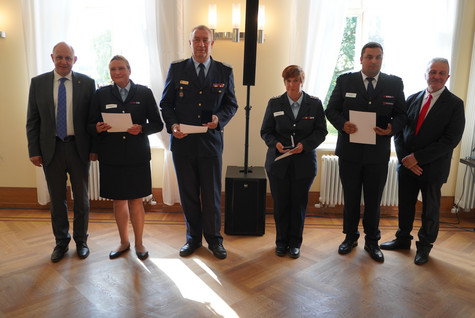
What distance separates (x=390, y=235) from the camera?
3.77 metres

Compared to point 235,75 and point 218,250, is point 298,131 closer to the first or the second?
point 218,250

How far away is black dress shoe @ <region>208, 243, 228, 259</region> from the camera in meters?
3.14

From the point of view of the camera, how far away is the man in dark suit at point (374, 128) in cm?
292

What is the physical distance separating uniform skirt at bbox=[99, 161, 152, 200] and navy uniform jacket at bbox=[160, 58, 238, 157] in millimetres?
346

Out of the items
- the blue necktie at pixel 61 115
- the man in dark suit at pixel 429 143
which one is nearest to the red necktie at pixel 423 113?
the man in dark suit at pixel 429 143

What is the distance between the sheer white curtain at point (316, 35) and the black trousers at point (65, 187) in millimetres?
2263

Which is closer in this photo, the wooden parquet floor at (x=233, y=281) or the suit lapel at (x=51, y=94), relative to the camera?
the wooden parquet floor at (x=233, y=281)

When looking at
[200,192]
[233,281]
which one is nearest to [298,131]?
[200,192]

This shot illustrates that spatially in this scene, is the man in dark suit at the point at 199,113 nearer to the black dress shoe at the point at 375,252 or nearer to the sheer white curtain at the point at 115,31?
the sheer white curtain at the point at 115,31

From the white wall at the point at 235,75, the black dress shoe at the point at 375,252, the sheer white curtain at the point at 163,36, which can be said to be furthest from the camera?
the white wall at the point at 235,75

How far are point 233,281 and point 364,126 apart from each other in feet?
4.96

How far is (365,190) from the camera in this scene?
3123 millimetres

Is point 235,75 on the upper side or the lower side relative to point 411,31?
lower

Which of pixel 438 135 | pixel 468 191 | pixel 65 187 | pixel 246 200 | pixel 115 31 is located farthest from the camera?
pixel 468 191
